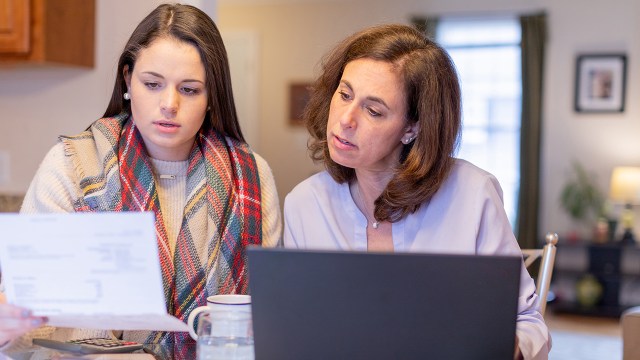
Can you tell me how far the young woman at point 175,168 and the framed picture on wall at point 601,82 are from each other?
5.85m

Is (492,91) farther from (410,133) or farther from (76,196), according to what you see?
(76,196)

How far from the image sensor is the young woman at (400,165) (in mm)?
1677

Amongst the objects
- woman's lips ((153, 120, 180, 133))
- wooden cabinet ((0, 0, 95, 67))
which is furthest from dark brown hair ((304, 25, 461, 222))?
wooden cabinet ((0, 0, 95, 67))

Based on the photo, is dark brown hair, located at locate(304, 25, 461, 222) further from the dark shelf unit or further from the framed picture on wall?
the framed picture on wall

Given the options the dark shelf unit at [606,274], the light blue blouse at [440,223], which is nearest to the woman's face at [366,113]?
the light blue blouse at [440,223]

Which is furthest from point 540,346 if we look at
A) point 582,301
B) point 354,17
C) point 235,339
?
point 354,17

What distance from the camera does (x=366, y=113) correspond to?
1.68 metres

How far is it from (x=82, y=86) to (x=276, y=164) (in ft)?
17.0

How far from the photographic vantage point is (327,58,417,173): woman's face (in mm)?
1667

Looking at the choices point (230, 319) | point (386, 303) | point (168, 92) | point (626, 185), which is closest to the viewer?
point (386, 303)

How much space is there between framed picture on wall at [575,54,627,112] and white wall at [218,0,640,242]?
0.06 m

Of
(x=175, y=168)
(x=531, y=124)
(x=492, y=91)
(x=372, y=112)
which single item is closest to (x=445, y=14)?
(x=492, y=91)

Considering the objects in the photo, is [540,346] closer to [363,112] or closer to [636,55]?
[363,112]

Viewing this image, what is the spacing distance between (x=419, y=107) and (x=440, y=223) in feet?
0.83
